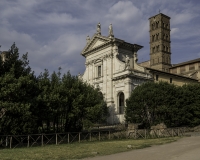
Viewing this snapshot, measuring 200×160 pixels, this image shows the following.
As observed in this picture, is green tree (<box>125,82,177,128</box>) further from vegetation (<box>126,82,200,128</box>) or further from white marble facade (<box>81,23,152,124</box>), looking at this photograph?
white marble facade (<box>81,23,152,124</box>)

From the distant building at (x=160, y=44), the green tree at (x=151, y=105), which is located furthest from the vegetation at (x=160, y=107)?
the distant building at (x=160, y=44)

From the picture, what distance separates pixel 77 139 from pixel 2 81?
36.1 ft

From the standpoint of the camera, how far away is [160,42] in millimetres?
79500

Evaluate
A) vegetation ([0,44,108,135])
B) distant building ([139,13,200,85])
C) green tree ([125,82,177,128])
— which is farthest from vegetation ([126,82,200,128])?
distant building ([139,13,200,85])

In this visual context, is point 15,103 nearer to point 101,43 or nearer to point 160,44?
point 101,43

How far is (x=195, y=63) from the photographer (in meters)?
66.5

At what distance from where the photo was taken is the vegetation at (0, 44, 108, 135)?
72.8ft

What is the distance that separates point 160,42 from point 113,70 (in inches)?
1534

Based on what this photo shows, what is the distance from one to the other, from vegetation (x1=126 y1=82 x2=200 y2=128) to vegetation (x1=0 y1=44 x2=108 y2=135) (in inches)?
249

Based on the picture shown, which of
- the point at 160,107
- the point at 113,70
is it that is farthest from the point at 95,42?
the point at 160,107

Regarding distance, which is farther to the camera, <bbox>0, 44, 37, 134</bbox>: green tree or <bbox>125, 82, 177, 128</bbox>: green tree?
<bbox>125, 82, 177, 128</bbox>: green tree

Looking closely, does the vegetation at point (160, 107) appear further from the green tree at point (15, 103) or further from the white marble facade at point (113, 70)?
the green tree at point (15, 103)

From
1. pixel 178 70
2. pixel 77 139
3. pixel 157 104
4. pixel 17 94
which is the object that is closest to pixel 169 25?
pixel 178 70

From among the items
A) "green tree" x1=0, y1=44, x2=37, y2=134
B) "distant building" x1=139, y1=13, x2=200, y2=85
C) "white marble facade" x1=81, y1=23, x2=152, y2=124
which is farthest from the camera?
"distant building" x1=139, y1=13, x2=200, y2=85
